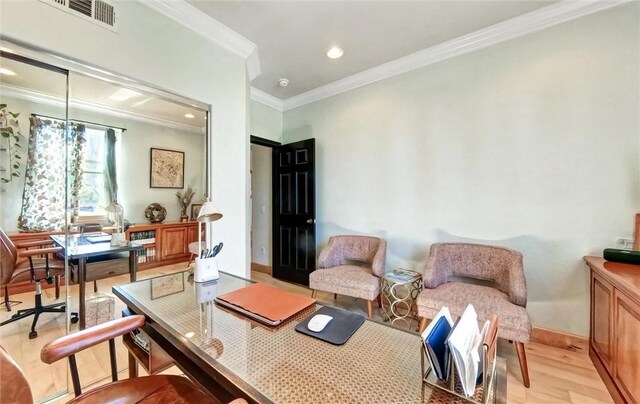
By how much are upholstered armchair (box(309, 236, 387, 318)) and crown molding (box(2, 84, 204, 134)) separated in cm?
190

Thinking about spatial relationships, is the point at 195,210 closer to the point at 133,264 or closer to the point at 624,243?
the point at 133,264

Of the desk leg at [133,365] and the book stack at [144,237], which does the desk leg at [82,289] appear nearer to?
the book stack at [144,237]

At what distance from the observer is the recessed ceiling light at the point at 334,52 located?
2691 mm

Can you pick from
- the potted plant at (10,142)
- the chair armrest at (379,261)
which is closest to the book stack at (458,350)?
the chair armrest at (379,261)

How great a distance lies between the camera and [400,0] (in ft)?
6.74

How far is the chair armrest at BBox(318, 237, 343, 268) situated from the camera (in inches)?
119

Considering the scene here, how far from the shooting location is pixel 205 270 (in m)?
1.58

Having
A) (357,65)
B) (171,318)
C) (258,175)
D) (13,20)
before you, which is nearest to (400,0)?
(357,65)

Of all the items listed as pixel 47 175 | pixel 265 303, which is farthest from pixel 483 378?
pixel 47 175

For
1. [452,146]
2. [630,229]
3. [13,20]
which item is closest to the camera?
[13,20]

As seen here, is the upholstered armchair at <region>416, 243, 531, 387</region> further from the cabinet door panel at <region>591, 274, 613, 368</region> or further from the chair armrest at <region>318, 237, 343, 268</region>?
the chair armrest at <region>318, 237, 343, 268</region>

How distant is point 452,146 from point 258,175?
3.08 m

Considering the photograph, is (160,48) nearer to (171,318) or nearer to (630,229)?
(171,318)

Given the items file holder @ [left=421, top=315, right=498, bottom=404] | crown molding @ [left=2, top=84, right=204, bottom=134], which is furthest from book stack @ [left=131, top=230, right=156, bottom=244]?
file holder @ [left=421, top=315, right=498, bottom=404]
